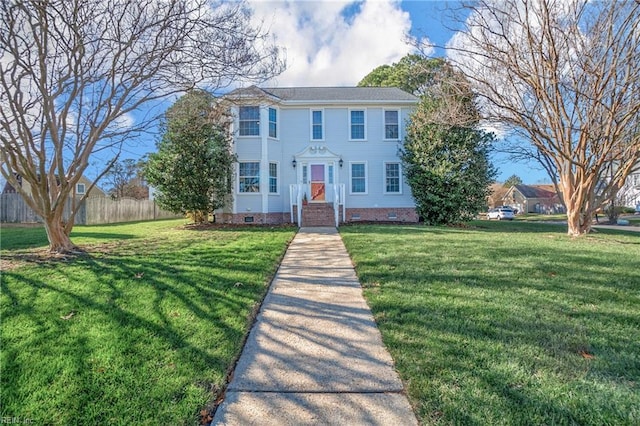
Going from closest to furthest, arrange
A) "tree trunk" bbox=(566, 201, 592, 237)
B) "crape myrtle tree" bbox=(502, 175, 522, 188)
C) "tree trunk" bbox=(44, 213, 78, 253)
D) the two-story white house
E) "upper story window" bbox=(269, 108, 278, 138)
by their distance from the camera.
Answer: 1. "tree trunk" bbox=(44, 213, 78, 253)
2. "tree trunk" bbox=(566, 201, 592, 237)
3. the two-story white house
4. "upper story window" bbox=(269, 108, 278, 138)
5. "crape myrtle tree" bbox=(502, 175, 522, 188)

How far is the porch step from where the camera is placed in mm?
14148

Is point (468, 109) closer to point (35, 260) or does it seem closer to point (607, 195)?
point (607, 195)

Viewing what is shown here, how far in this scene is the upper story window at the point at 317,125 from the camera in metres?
16.2

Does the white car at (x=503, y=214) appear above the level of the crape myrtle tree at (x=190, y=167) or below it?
below

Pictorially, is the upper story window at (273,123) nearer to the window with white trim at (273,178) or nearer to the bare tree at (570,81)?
the window with white trim at (273,178)

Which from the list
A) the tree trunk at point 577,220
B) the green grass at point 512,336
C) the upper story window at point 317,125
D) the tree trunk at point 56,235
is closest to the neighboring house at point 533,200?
the tree trunk at point 577,220

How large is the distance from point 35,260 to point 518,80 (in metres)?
13.2

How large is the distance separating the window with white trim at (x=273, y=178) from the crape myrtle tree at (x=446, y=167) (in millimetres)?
6012

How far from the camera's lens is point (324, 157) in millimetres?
15859

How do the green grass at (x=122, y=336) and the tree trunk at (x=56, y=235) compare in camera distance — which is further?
the tree trunk at (x=56, y=235)

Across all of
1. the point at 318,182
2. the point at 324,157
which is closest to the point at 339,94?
the point at 324,157

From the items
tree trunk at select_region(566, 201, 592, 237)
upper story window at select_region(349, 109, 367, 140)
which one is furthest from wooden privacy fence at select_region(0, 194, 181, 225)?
tree trunk at select_region(566, 201, 592, 237)

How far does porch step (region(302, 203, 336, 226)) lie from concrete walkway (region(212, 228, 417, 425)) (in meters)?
9.43

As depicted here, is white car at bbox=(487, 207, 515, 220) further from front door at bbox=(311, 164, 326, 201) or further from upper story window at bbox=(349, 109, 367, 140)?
front door at bbox=(311, 164, 326, 201)
